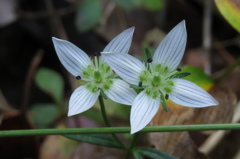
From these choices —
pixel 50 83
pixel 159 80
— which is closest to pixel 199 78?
pixel 159 80

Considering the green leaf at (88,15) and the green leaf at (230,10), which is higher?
the green leaf at (230,10)

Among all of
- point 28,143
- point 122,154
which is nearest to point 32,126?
point 28,143

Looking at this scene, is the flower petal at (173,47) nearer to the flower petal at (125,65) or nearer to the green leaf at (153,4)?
the flower petal at (125,65)

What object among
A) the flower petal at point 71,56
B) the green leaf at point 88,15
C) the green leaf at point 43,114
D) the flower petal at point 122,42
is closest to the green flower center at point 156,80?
the flower petal at point 122,42

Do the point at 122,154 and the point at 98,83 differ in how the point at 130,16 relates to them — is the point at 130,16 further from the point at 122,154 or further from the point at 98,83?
the point at 98,83

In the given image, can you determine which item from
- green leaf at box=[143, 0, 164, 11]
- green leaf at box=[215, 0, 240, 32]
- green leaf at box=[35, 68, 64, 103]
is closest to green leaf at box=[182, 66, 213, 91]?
green leaf at box=[215, 0, 240, 32]

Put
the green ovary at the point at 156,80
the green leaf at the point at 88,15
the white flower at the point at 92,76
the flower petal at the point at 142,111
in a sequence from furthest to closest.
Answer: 1. the green leaf at the point at 88,15
2. the green ovary at the point at 156,80
3. the white flower at the point at 92,76
4. the flower petal at the point at 142,111
